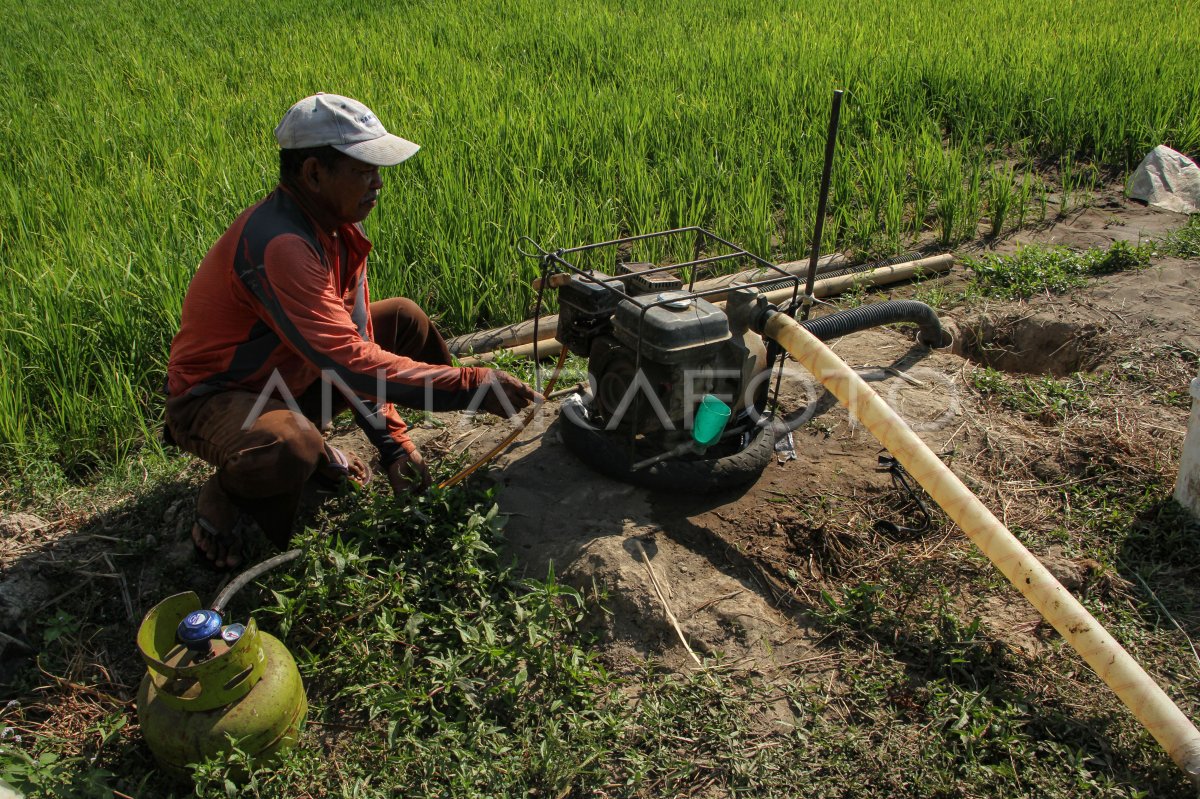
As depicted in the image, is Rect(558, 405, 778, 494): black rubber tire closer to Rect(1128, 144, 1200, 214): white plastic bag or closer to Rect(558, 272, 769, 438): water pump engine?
Rect(558, 272, 769, 438): water pump engine

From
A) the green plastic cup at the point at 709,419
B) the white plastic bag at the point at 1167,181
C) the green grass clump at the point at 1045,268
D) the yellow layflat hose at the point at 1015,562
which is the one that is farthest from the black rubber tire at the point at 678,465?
the white plastic bag at the point at 1167,181

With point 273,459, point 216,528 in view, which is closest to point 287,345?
point 273,459

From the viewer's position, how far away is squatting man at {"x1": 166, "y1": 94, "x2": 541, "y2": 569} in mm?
2447

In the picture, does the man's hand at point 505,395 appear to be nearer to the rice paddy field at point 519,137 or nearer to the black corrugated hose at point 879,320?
the black corrugated hose at point 879,320

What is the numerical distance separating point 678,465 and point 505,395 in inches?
25.2

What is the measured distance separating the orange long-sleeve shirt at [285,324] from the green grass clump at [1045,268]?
3031mm

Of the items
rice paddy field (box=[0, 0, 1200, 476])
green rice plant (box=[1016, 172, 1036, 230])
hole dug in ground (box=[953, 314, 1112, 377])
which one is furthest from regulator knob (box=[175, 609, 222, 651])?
green rice plant (box=[1016, 172, 1036, 230])

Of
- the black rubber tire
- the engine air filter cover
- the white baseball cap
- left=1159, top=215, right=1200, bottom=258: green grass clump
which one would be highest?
the white baseball cap

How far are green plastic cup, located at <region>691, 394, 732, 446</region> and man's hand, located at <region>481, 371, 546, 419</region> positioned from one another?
50cm

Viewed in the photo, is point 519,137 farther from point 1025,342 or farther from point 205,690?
point 205,690

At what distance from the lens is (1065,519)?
295 centimetres

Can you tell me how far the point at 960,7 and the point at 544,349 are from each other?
7.13m

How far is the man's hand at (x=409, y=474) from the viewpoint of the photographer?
293 centimetres

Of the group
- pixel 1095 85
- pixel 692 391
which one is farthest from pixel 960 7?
pixel 692 391
